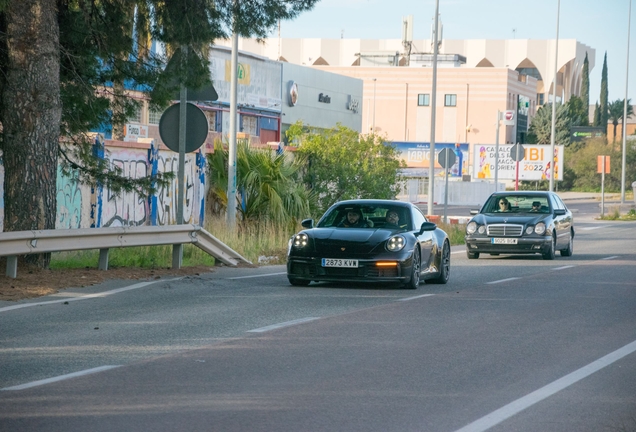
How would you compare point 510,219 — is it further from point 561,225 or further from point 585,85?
point 585,85

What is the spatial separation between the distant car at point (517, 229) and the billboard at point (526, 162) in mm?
51938

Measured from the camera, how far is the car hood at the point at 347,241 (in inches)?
588

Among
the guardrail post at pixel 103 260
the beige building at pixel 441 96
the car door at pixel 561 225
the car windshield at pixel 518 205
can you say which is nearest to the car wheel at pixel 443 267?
the guardrail post at pixel 103 260

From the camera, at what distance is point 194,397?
7023 mm

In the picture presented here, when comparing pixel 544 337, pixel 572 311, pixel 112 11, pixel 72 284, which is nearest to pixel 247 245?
pixel 112 11

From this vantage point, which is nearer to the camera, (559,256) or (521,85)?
(559,256)

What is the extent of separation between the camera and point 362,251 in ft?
49.0

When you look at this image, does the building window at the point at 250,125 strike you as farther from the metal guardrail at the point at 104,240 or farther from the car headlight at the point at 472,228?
the metal guardrail at the point at 104,240

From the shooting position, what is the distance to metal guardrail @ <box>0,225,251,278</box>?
13.6 m

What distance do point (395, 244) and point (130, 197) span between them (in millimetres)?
11611

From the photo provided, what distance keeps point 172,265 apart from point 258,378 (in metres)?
9.48

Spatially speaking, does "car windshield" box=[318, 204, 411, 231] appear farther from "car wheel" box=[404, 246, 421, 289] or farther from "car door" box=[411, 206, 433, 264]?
"car wheel" box=[404, 246, 421, 289]

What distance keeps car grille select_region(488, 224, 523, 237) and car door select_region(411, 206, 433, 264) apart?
6.93 metres

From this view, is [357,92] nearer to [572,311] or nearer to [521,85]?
[521,85]
